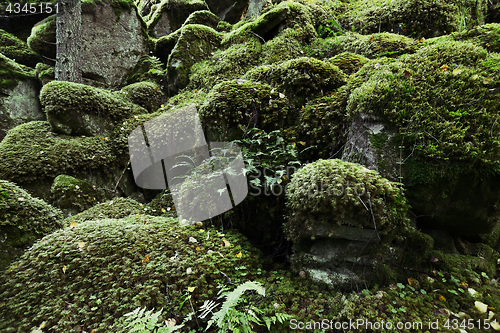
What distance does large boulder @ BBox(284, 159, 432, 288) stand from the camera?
8.52ft

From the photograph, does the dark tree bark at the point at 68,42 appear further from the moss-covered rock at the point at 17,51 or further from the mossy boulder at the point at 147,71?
the moss-covered rock at the point at 17,51

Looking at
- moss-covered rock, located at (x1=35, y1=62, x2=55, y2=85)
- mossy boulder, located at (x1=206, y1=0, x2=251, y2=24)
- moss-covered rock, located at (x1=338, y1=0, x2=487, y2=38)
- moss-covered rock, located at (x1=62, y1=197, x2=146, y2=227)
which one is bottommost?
moss-covered rock, located at (x1=62, y1=197, x2=146, y2=227)

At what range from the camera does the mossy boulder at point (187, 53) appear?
7.98 meters

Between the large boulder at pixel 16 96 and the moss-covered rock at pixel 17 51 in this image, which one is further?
the moss-covered rock at pixel 17 51

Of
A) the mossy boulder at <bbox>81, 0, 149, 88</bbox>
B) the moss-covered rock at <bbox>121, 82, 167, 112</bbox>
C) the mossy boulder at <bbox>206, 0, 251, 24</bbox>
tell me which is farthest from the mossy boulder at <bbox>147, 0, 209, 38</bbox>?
the moss-covered rock at <bbox>121, 82, 167, 112</bbox>

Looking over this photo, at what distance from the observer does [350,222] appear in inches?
104

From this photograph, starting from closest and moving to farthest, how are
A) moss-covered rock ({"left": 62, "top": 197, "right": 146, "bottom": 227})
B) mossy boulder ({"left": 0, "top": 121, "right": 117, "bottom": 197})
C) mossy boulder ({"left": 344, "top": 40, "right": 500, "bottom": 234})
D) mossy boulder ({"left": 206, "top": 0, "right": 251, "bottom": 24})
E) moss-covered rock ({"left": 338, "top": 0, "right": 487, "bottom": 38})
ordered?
1. mossy boulder ({"left": 344, "top": 40, "right": 500, "bottom": 234})
2. moss-covered rock ({"left": 62, "top": 197, "right": 146, "bottom": 227})
3. mossy boulder ({"left": 0, "top": 121, "right": 117, "bottom": 197})
4. moss-covered rock ({"left": 338, "top": 0, "right": 487, "bottom": 38})
5. mossy boulder ({"left": 206, "top": 0, "right": 251, "bottom": 24})

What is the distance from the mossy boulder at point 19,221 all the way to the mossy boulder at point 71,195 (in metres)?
1.31

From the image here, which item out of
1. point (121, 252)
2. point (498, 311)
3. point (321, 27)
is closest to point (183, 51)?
point (321, 27)

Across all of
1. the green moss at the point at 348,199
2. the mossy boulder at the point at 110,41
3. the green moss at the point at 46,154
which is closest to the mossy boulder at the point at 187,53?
the mossy boulder at the point at 110,41

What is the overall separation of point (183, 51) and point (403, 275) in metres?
8.59

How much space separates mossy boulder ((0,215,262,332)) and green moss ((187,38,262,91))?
487 centimetres

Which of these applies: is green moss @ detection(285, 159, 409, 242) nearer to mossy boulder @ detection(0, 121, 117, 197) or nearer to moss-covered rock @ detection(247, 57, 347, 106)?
moss-covered rock @ detection(247, 57, 347, 106)

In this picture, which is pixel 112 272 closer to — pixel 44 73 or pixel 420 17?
pixel 420 17
